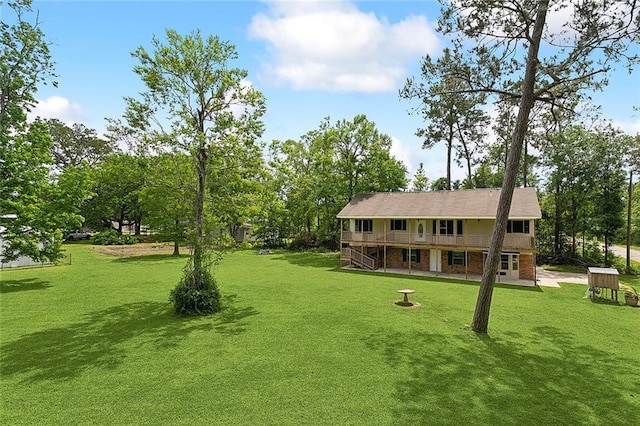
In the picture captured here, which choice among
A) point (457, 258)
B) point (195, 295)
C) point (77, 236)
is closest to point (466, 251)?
point (457, 258)

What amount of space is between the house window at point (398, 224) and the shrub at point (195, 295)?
15.4 m

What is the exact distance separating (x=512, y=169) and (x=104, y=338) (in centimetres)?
1225

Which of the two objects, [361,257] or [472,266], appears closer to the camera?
[472,266]

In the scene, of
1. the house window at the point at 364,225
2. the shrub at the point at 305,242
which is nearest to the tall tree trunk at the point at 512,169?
the house window at the point at 364,225

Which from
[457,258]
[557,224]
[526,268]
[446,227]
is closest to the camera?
[526,268]

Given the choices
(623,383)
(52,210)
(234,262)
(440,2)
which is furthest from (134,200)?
(623,383)

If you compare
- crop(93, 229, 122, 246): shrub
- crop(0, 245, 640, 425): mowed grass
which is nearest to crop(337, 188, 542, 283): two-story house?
crop(0, 245, 640, 425): mowed grass

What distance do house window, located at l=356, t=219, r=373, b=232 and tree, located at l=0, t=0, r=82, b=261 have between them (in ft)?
58.6

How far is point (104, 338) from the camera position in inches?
379

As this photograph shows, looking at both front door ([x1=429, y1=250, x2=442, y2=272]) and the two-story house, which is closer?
the two-story house

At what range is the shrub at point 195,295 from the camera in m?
12.0

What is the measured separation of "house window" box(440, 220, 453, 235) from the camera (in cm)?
2303

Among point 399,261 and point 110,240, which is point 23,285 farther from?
point 110,240

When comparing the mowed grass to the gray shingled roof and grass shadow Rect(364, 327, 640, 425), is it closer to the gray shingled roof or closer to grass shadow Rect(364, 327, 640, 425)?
grass shadow Rect(364, 327, 640, 425)
